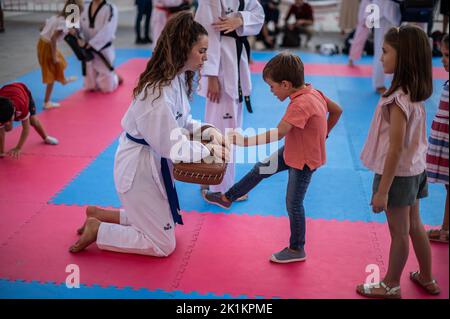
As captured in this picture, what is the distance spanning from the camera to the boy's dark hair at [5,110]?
4.19 metres

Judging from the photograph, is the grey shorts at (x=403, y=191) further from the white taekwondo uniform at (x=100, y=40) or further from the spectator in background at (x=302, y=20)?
the spectator in background at (x=302, y=20)

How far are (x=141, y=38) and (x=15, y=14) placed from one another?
675cm

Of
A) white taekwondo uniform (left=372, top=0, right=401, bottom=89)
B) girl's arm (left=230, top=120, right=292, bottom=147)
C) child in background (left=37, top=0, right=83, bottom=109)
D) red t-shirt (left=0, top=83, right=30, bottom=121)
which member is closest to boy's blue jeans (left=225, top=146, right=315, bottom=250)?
girl's arm (left=230, top=120, right=292, bottom=147)

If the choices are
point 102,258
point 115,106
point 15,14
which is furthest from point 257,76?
point 102,258

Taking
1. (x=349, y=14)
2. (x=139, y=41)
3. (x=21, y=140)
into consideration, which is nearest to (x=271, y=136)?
(x=21, y=140)

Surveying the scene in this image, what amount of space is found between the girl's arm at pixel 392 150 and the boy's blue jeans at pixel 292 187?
64cm

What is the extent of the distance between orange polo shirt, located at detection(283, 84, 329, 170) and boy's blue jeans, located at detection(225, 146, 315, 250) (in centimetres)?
7

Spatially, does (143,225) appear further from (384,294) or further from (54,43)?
(54,43)

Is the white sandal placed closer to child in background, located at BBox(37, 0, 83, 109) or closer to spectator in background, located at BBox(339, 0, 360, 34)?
child in background, located at BBox(37, 0, 83, 109)

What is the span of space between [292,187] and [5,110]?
2.33 m

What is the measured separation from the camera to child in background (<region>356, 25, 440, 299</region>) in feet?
8.75

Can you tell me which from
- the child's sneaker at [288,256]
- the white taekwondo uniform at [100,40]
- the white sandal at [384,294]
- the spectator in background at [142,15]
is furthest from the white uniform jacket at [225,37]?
the spectator in background at [142,15]

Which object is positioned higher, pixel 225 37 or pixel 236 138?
pixel 225 37

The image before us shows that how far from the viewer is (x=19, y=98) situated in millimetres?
4742
